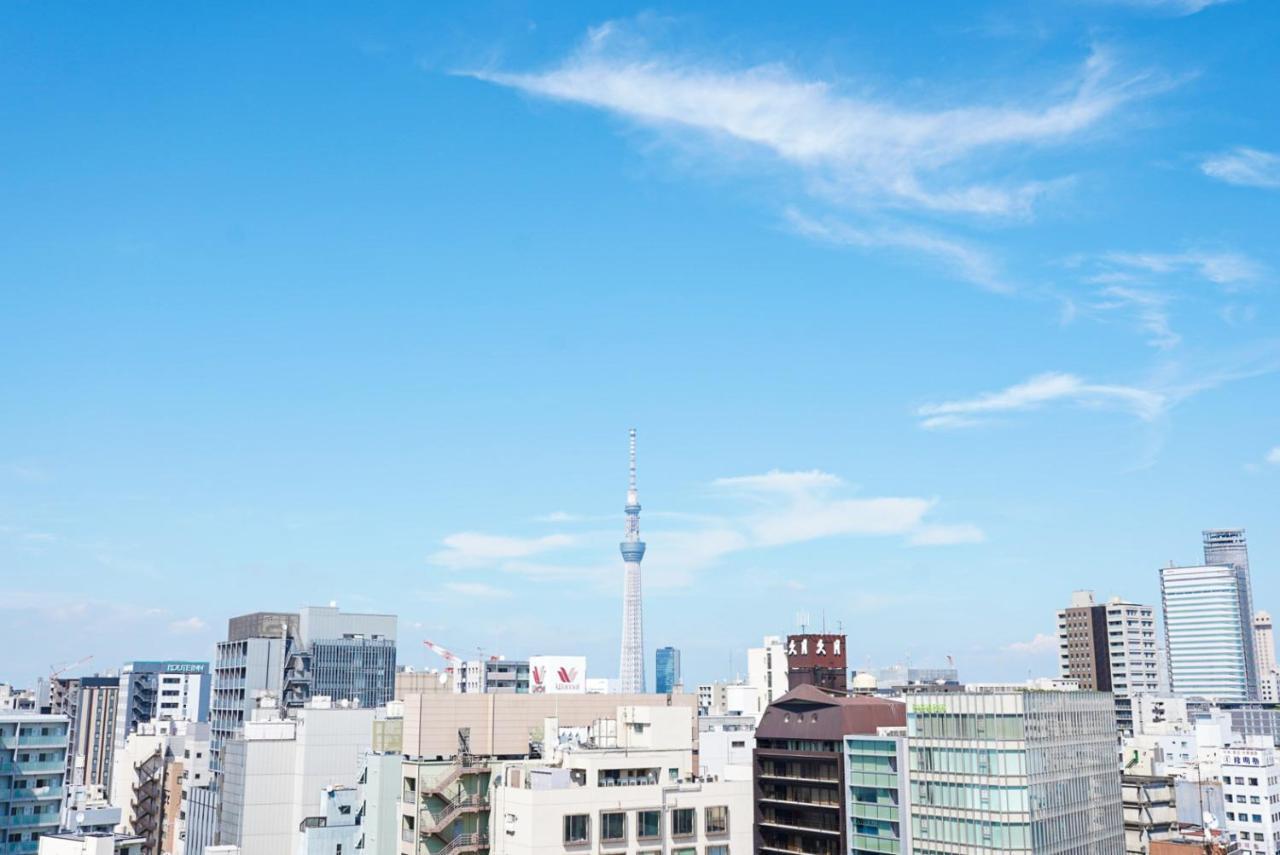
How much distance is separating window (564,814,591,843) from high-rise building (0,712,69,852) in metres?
61.1

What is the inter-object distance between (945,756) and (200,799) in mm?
111554

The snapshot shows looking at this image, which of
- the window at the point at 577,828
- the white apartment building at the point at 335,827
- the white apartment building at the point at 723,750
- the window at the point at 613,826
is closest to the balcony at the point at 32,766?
the white apartment building at the point at 335,827

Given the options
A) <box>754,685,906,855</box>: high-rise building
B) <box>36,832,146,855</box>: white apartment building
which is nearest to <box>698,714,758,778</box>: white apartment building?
<box>754,685,906,855</box>: high-rise building

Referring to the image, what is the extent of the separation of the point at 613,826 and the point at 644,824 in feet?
9.96

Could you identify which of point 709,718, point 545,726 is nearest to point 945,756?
point 545,726

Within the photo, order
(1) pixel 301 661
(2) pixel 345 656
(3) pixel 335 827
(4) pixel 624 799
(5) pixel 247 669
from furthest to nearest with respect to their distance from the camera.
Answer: (2) pixel 345 656, (1) pixel 301 661, (5) pixel 247 669, (3) pixel 335 827, (4) pixel 624 799

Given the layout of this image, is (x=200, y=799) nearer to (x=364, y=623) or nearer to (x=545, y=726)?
(x=364, y=623)

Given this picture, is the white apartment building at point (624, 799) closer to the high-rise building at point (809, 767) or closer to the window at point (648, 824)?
the window at point (648, 824)

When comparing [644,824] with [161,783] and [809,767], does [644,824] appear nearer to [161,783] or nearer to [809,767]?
[809,767]

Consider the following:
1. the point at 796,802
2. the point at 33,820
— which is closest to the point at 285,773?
the point at 33,820

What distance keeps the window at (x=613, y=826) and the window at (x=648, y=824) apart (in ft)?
4.45

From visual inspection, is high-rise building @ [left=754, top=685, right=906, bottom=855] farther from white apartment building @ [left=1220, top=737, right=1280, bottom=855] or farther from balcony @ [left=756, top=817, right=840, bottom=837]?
white apartment building @ [left=1220, top=737, right=1280, bottom=855]

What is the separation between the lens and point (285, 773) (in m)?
124

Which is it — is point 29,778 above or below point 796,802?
above
